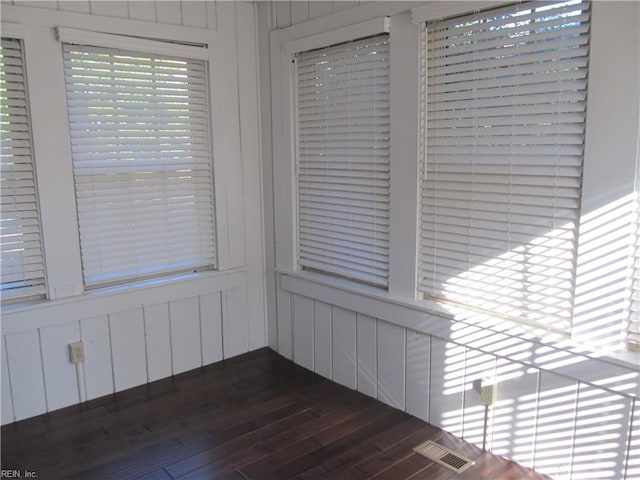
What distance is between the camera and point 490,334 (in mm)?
2549

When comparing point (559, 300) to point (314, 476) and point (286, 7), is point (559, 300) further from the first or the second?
point (286, 7)

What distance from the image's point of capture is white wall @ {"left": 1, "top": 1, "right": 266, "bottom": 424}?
2.89 meters

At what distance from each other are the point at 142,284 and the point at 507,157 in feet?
7.37

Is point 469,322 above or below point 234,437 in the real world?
above

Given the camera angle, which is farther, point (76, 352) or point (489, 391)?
point (76, 352)

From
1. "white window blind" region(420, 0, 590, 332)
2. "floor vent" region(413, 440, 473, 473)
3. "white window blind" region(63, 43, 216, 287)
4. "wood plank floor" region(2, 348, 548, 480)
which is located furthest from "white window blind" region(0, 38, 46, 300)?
"floor vent" region(413, 440, 473, 473)

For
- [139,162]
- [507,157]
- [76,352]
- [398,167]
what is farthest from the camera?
[139,162]

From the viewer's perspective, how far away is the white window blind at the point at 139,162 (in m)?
3.05

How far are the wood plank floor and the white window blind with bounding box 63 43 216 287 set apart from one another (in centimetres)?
79

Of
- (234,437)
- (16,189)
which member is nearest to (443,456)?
(234,437)

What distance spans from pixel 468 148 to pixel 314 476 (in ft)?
5.47

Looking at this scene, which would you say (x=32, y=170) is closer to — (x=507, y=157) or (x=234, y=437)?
(x=234, y=437)

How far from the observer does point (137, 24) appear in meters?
3.15

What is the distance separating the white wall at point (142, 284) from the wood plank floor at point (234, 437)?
0.63ft
